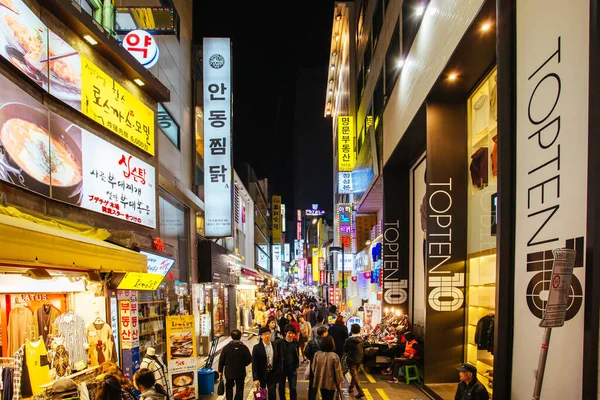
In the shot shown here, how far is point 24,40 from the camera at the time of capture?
6.41 m

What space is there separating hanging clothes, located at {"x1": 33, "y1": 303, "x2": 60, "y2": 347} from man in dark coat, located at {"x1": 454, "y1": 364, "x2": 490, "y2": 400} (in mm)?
6726

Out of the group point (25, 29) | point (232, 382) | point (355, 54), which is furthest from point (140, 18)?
point (355, 54)

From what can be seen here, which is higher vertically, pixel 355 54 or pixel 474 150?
pixel 355 54

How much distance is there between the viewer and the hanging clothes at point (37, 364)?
7.07 metres

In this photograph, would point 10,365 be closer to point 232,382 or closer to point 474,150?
point 232,382

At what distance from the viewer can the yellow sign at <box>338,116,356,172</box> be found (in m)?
30.6

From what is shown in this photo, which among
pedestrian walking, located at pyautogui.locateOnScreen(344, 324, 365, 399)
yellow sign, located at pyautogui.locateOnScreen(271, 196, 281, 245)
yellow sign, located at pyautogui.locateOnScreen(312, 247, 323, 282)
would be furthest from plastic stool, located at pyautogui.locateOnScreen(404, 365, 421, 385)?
yellow sign, located at pyautogui.locateOnScreen(271, 196, 281, 245)

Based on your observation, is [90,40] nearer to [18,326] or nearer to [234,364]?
[18,326]

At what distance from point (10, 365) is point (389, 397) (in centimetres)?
794

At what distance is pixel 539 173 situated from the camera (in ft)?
17.8

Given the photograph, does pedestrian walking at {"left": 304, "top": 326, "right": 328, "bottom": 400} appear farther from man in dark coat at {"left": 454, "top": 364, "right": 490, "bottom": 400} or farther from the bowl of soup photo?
the bowl of soup photo

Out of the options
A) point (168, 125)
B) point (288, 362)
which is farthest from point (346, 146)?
point (288, 362)

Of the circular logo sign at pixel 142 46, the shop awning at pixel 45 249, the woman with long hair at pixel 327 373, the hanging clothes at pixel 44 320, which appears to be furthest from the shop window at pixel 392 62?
the hanging clothes at pixel 44 320

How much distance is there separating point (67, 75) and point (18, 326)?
13.6 feet
